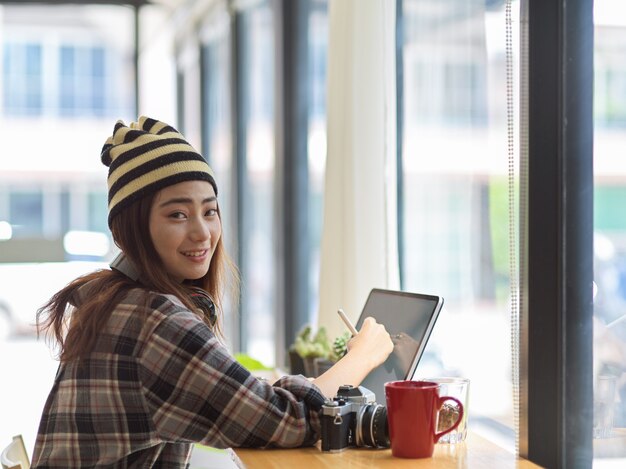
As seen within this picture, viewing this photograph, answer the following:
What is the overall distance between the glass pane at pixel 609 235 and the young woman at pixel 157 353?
0.41 m

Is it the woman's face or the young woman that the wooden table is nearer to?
the young woman

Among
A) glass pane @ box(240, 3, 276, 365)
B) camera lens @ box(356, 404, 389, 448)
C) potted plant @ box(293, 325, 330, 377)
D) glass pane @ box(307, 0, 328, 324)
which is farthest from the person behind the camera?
glass pane @ box(240, 3, 276, 365)

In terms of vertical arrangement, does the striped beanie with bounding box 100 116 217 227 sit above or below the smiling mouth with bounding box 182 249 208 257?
above

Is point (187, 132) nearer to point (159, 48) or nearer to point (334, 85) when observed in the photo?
point (159, 48)

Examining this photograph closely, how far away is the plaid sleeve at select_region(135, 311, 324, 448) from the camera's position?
1457mm

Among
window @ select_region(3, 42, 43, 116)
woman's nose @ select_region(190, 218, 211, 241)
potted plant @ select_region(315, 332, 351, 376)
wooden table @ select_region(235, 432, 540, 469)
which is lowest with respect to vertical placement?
wooden table @ select_region(235, 432, 540, 469)

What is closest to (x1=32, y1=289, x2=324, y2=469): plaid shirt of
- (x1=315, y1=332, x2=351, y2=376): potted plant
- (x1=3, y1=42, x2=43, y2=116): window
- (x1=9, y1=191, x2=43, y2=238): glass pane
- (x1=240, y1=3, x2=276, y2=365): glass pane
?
(x1=315, y1=332, x2=351, y2=376): potted plant

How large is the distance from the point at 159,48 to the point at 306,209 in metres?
2.71

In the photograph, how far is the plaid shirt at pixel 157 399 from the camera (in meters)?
1.46

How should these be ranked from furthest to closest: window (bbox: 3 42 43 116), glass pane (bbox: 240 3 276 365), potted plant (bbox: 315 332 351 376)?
window (bbox: 3 42 43 116), glass pane (bbox: 240 3 276 365), potted plant (bbox: 315 332 351 376)

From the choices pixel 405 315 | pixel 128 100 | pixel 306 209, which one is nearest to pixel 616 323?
pixel 405 315

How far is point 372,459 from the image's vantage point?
1520 millimetres

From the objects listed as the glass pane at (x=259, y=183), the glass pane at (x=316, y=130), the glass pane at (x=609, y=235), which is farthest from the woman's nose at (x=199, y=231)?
the glass pane at (x=259, y=183)

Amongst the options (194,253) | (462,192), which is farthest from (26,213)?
(194,253)
